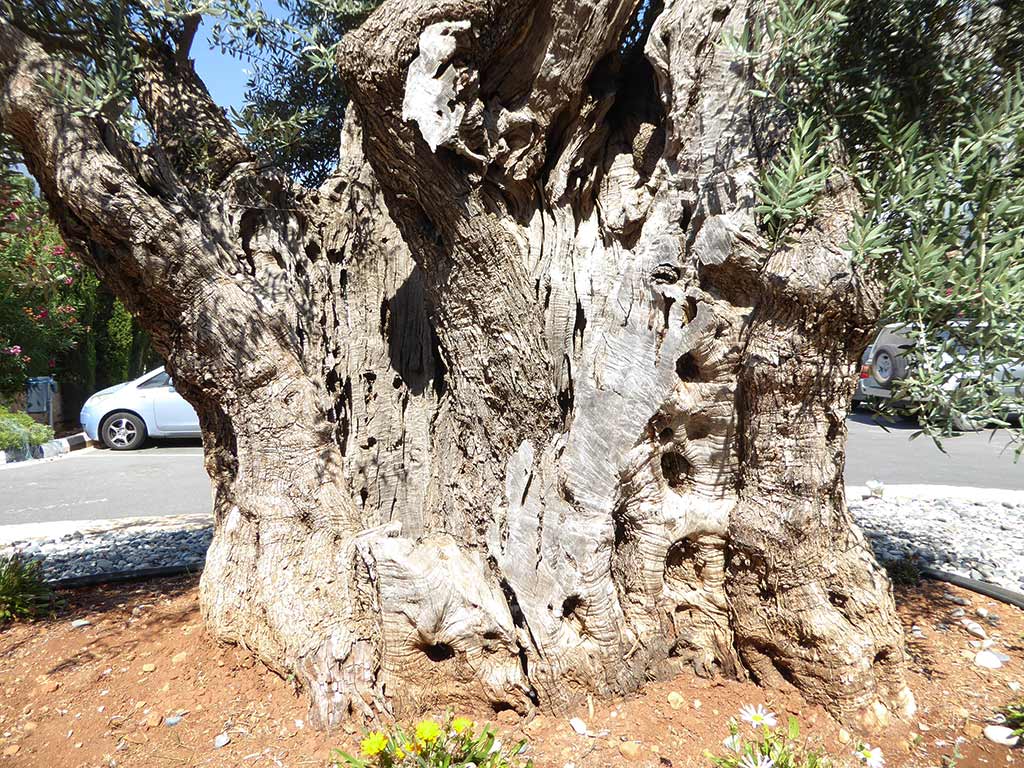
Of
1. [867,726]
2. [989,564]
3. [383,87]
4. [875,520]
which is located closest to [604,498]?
[867,726]

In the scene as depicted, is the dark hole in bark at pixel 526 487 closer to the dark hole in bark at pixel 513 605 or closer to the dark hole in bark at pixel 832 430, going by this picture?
the dark hole in bark at pixel 513 605

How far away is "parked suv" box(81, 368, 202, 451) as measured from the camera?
1154 cm

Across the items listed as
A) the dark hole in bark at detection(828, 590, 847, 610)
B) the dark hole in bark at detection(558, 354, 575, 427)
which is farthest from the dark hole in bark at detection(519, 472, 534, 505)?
the dark hole in bark at detection(828, 590, 847, 610)

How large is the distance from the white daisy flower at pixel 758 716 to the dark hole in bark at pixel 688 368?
54.8 inches

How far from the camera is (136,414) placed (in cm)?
1162

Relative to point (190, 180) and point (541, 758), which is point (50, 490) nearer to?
point (190, 180)

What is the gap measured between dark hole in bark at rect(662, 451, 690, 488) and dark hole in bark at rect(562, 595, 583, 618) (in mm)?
685

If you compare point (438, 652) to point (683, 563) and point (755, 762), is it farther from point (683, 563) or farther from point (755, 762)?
point (755, 762)

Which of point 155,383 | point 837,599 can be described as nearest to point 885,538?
point 837,599

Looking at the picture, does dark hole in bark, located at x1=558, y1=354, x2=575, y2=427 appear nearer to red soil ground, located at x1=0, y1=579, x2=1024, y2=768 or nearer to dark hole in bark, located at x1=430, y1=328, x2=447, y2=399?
dark hole in bark, located at x1=430, y1=328, x2=447, y2=399

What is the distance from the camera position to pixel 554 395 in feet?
9.95

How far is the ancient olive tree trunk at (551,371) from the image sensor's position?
2.55 meters

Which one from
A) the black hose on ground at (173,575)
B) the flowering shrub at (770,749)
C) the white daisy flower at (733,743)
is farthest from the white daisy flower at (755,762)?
the black hose on ground at (173,575)

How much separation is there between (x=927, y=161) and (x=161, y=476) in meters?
9.95
